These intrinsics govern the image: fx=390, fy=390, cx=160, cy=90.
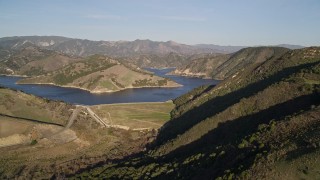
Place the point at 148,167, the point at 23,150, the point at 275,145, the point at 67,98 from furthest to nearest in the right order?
1. the point at 67,98
2. the point at 23,150
3. the point at 148,167
4. the point at 275,145

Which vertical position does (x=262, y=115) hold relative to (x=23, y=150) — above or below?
above

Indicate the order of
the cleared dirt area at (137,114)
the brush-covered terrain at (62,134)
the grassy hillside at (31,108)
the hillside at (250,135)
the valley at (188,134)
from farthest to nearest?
the cleared dirt area at (137,114)
the grassy hillside at (31,108)
the brush-covered terrain at (62,134)
the valley at (188,134)
the hillside at (250,135)

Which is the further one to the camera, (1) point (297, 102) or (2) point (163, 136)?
(2) point (163, 136)

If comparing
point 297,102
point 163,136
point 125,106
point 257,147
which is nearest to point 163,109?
point 125,106

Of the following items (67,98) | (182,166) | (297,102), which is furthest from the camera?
(67,98)

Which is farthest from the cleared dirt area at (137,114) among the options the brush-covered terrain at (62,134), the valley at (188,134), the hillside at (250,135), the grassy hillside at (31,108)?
the grassy hillside at (31,108)

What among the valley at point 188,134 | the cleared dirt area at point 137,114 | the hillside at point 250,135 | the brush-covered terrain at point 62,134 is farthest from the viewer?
the cleared dirt area at point 137,114

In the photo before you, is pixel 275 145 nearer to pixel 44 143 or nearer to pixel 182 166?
pixel 182 166

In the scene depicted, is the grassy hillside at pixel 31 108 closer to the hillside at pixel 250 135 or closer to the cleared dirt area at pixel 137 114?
the cleared dirt area at pixel 137 114
